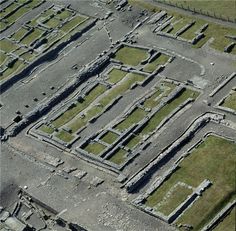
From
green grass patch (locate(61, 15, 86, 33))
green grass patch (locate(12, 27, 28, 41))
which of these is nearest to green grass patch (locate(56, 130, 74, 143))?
green grass patch (locate(61, 15, 86, 33))

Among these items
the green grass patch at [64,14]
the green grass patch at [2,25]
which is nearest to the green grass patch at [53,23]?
the green grass patch at [64,14]

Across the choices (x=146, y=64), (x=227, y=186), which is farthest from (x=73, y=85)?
(x=227, y=186)

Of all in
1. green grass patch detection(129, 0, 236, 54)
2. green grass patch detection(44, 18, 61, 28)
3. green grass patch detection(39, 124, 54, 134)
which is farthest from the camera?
green grass patch detection(44, 18, 61, 28)

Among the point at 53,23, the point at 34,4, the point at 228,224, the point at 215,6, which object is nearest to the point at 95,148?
the point at 228,224

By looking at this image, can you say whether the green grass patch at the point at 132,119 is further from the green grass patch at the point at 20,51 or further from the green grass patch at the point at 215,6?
the green grass patch at the point at 20,51

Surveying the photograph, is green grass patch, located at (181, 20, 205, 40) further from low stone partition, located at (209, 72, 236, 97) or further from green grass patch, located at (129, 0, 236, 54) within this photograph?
low stone partition, located at (209, 72, 236, 97)

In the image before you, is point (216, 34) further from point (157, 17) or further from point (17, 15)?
point (17, 15)
